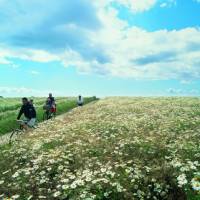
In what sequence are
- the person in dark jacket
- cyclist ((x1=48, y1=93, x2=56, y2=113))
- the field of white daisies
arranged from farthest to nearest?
1. cyclist ((x1=48, y1=93, x2=56, y2=113))
2. the person in dark jacket
3. the field of white daisies

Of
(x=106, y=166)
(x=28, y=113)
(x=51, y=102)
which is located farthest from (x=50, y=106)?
(x=106, y=166)

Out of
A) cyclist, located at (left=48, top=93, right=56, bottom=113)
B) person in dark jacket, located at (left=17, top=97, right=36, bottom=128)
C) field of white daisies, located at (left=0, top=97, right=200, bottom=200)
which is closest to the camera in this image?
field of white daisies, located at (left=0, top=97, right=200, bottom=200)

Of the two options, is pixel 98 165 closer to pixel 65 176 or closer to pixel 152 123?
pixel 65 176

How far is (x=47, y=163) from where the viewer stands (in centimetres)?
1541

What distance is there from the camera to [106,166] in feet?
46.9

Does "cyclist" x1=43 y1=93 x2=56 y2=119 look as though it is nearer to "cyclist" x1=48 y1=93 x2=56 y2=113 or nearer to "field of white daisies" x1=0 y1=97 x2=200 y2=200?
"cyclist" x1=48 y1=93 x2=56 y2=113

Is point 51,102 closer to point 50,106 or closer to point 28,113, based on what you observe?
point 50,106

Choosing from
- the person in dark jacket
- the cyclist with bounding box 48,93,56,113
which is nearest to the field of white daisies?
the person in dark jacket

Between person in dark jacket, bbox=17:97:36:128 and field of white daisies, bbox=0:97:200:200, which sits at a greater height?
person in dark jacket, bbox=17:97:36:128

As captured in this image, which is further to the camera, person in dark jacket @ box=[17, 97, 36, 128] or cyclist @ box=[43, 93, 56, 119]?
cyclist @ box=[43, 93, 56, 119]

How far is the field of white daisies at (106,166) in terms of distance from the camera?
12078mm

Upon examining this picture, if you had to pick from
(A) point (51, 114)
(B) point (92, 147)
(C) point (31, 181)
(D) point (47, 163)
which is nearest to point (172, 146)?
(B) point (92, 147)

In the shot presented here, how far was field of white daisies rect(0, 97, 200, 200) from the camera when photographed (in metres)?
12.1

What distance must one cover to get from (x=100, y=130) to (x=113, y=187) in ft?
36.5
